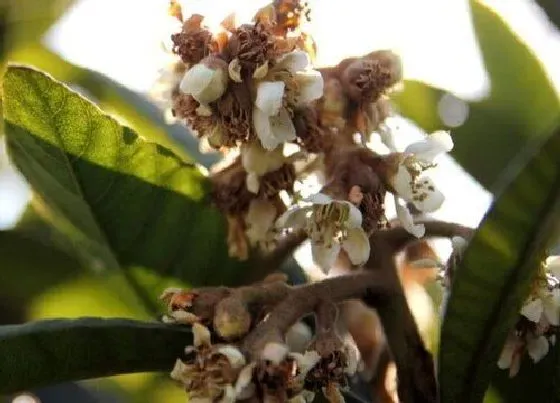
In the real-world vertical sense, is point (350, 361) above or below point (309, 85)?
below

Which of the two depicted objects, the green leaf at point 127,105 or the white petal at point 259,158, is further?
the green leaf at point 127,105

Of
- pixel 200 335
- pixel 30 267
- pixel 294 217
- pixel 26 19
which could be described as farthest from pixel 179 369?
pixel 26 19

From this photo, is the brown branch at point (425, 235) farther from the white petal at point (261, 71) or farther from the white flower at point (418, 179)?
the white petal at point (261, 71)

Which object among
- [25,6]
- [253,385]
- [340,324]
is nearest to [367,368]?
[340,324]

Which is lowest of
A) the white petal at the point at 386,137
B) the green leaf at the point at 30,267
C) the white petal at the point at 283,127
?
the green leaf at the point at 30,267

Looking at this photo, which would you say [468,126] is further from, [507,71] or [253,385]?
[253,385]

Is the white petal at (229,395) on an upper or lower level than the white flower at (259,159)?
lower

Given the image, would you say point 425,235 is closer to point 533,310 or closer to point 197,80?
point 533,310

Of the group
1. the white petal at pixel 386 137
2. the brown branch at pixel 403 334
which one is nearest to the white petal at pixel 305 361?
the brown branch at pixel 403 334

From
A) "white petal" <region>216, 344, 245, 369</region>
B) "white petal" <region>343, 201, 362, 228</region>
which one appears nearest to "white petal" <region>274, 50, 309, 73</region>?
"white petal" <region>343, 201, 362, 228</region>
